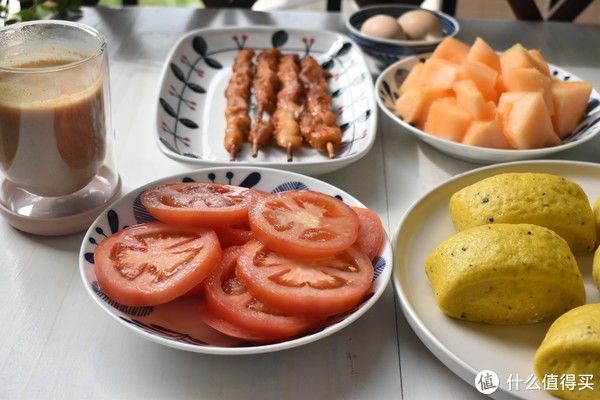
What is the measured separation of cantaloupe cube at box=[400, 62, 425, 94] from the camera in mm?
1616

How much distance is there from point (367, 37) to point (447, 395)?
1154 mm

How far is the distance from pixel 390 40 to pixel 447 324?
104cm

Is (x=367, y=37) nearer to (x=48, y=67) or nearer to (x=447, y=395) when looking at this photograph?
(x=48, y=67)

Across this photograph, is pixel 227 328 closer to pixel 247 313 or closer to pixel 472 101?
pixel 247 313

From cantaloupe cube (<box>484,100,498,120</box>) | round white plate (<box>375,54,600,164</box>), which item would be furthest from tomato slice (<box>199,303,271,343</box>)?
cantaloupe cube (<box>484,100,498,120</box>)

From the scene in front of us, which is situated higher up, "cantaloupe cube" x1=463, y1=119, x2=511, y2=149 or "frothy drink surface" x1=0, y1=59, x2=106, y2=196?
"frothy drink surface" x1=0, y1=59, x2=106, y2=196

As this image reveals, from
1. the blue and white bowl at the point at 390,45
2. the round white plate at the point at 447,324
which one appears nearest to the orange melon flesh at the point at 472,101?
the round white plate at the point at 447,324

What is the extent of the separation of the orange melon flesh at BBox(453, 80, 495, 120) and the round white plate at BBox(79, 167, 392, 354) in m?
0.44

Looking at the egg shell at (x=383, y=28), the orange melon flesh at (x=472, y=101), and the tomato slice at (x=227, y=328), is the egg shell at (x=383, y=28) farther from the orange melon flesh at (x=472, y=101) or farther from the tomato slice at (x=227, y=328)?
the tomato slice at (x=227, y=328)

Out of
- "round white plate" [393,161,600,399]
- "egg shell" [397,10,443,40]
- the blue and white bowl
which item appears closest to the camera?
"round white plate" [393,161,600,399]

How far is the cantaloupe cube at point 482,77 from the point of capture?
1505 millimetres

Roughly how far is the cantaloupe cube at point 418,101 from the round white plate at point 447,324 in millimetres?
288

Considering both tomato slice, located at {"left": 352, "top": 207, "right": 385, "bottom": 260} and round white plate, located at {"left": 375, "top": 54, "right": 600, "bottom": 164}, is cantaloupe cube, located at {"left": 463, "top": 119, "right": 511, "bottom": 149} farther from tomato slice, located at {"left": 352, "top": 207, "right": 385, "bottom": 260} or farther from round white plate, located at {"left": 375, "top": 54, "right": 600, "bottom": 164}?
tomato slice, located at {"left": 352, "top": 207, "right": 385, "bottom": 260}

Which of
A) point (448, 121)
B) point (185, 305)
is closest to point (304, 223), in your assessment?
point (185, 305)
